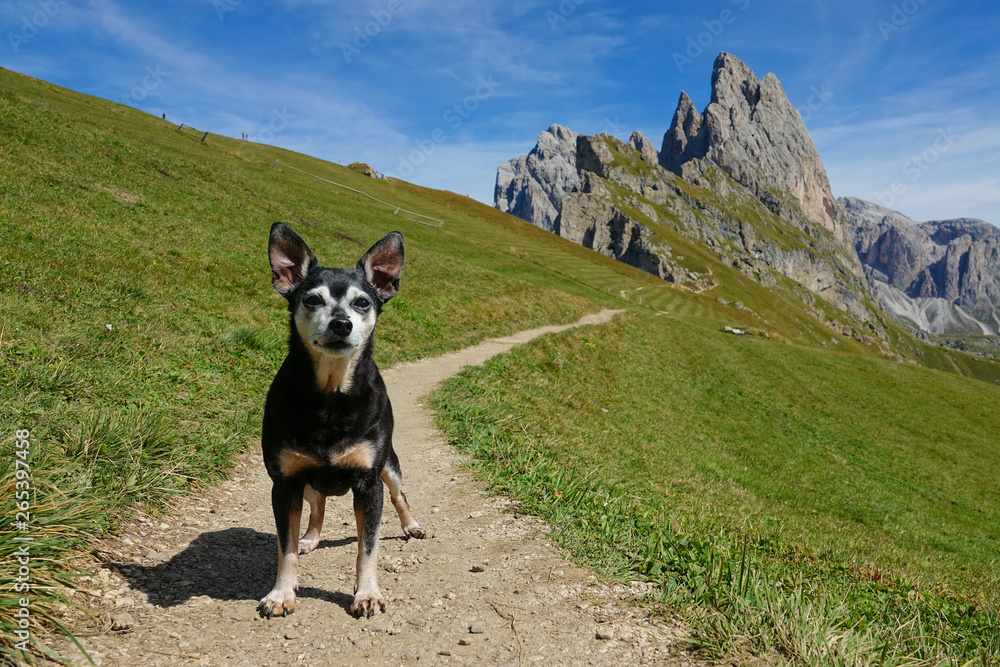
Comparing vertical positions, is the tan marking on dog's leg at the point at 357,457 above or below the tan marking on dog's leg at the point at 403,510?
above

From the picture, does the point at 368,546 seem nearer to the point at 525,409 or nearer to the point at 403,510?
the point at 403,510

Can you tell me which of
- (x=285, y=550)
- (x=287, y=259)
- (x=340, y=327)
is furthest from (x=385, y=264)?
(x=285, y=550)

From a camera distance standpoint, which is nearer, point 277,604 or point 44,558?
point 44,558

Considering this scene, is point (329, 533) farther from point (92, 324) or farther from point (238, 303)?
point (238, 303)

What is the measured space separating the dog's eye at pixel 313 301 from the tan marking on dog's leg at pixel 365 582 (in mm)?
1842

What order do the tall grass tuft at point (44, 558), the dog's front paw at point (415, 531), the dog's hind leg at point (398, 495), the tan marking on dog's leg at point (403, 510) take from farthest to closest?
the dog's front paw at point (415, 531), the tan marking on dog's leg at point (403, 510), the dog's hind leg at point (398, 495), the tall grass tuft at point (44, 558)

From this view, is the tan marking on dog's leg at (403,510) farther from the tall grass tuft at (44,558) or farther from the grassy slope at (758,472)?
the tall grass tuft at (44,558)

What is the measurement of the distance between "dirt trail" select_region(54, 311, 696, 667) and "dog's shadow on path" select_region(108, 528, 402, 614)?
16mm

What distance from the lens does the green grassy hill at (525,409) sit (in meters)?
5.52

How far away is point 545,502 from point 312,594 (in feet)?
10.2

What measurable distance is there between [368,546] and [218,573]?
5.93 feet

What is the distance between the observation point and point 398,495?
229 inches

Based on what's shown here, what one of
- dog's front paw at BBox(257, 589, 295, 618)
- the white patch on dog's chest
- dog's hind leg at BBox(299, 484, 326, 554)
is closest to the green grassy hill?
dog's front paw at BBox(257, 589, 295, 618)

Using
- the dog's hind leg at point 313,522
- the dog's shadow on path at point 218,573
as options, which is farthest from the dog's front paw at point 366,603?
the dog's hind leg at point 313,522
